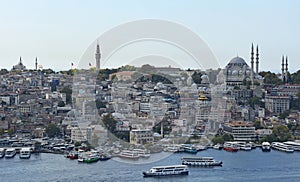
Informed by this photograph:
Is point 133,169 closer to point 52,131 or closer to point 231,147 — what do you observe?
point 231,147

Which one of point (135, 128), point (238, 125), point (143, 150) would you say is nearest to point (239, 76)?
point (238, 125)

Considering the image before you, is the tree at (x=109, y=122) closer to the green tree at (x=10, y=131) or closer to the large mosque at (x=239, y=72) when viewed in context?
the green tree at (x=10, y=131)

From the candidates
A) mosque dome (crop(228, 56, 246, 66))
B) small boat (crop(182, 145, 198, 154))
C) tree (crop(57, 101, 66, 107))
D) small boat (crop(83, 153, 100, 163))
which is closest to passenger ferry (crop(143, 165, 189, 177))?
small boat (crop(83, 153, 100, 163))

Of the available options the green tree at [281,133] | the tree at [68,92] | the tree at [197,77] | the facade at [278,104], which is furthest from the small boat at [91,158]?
the tree at [197,77]

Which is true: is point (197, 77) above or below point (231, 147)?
above

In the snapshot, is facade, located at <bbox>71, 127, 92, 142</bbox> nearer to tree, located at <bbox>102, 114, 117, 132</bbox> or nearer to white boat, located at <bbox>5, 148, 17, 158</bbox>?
tree, located at <bbox>102, 114, 117, 132</bbox>

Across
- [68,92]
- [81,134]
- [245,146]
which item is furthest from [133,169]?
[68,92]
